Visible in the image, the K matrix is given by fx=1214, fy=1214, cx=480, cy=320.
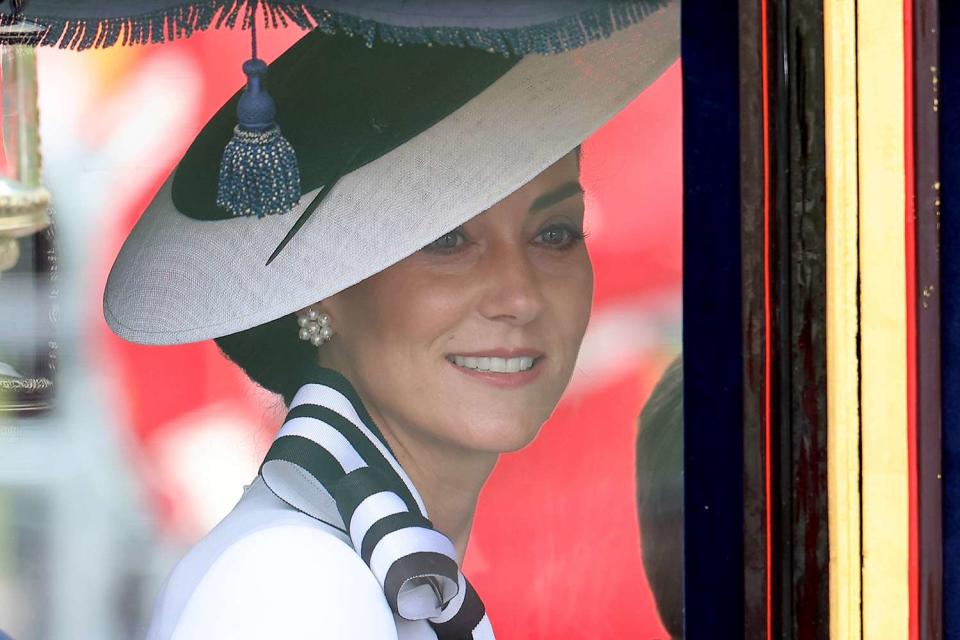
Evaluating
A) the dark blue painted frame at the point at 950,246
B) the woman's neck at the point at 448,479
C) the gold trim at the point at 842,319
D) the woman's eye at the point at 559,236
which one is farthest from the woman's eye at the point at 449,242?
the dark blue painted frame at the point at 950,246

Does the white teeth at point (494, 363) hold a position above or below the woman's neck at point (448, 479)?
above

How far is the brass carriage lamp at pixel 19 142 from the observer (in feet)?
4.81

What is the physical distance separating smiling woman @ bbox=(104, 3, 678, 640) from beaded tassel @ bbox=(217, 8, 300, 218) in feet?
0.05

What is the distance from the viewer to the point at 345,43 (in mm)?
1471

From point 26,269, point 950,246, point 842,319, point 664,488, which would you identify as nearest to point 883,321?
point 842,319

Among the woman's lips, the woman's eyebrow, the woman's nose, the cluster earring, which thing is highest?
the woman's eyebrow

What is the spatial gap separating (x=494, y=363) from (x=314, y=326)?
23 cm

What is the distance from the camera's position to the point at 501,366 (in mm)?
1538

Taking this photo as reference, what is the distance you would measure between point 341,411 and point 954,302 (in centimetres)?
77

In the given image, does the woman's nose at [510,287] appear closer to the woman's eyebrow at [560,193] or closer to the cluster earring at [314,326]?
the woman's eyebrow at [560,193]

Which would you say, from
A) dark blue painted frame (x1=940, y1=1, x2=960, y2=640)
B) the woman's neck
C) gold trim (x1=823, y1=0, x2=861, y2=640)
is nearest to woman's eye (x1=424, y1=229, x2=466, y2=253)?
the woman's neck

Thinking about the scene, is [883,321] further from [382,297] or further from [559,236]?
[382,297]

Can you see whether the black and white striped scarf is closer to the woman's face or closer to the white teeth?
the woman's face

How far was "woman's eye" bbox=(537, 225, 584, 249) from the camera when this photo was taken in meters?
1.53
